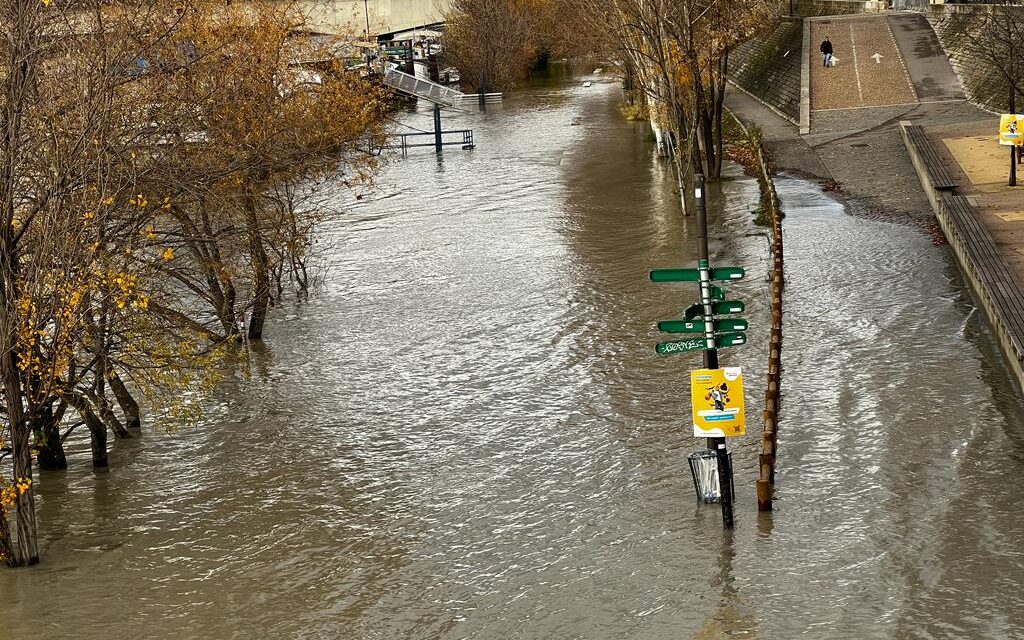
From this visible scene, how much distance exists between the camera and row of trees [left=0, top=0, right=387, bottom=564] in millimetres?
13211

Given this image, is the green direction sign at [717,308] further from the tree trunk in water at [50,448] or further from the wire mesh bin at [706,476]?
the tree trunk in water at [50,448]

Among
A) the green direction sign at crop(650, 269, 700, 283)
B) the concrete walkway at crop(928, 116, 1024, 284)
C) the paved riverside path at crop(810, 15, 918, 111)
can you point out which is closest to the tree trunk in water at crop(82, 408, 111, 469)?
the green direction sign at crop(650, 269, 700, 283)

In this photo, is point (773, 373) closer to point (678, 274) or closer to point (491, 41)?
point (678, 274)

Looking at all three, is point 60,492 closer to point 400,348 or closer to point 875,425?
point 400,348

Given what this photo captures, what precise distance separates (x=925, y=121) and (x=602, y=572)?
28.1m

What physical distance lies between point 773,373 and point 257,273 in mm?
8465

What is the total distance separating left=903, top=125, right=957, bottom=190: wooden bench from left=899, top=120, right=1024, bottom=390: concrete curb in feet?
0.49

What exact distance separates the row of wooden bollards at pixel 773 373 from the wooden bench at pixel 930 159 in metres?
3.33

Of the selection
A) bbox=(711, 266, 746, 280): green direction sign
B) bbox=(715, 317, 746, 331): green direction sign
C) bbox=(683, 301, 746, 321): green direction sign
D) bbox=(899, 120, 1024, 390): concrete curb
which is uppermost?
bbox=(711, 266, 746, 280): green direction sign

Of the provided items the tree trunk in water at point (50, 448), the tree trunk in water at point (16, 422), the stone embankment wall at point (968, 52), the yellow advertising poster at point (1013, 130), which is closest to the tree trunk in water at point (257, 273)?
the tree trunk in water at point (50, 448)

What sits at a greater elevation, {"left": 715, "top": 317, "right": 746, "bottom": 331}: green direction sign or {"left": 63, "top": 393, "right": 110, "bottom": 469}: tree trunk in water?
{"left": 715, "top": 317, "right": 746, "bottom": 331}: green direction sign

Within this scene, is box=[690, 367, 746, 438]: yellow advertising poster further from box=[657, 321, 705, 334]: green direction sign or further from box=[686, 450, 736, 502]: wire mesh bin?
box=[686, 450, 736, 502]: wire mesh bin

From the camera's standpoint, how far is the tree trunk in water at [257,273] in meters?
20.8

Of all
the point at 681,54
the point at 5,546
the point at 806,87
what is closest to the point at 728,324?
the point at 5,546
